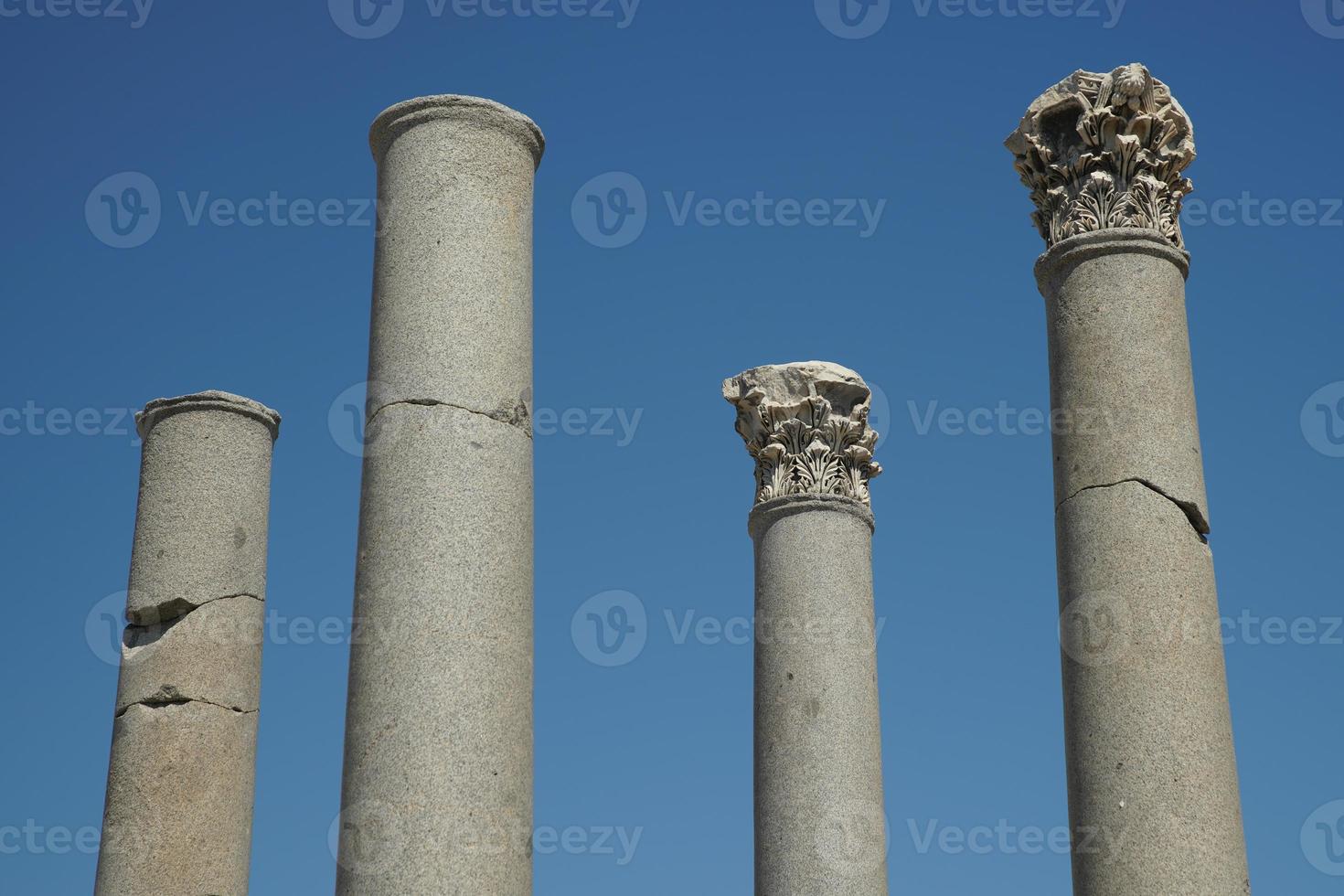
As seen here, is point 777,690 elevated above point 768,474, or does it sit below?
below

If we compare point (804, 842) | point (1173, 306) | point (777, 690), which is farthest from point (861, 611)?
point (1173, 306)

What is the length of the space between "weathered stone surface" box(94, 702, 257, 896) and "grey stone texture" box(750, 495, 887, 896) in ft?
21.4

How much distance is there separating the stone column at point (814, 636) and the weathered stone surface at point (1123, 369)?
23.4ft

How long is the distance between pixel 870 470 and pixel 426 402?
12265mm

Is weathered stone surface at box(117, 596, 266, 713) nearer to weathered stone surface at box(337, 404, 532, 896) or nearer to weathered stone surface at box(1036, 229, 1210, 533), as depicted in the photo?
weathered stone surface at box(337, 404, 532, 896)

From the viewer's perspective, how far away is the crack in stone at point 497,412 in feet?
47.1

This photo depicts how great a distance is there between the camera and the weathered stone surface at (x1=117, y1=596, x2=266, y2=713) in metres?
21.1

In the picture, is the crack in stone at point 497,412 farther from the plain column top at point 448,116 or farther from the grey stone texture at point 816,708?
the grey stone texture at point 816,708

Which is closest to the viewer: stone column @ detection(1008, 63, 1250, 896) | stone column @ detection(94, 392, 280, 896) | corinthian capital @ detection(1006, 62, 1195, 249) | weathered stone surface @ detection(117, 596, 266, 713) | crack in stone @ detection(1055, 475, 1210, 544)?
stone column @ detection(1008, 63, 1250, 896)

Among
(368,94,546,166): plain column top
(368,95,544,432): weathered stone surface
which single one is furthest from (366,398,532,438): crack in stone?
(368,94,546,166): plain column top

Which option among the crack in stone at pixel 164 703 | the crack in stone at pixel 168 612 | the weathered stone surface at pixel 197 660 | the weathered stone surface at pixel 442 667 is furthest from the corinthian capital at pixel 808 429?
the weathered stone surface at pixel 442 667

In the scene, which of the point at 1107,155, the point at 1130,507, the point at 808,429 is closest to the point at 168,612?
the point at 808,429

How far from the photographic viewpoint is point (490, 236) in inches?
592

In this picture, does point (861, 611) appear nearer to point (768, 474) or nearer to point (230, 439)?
point (768, 474)
